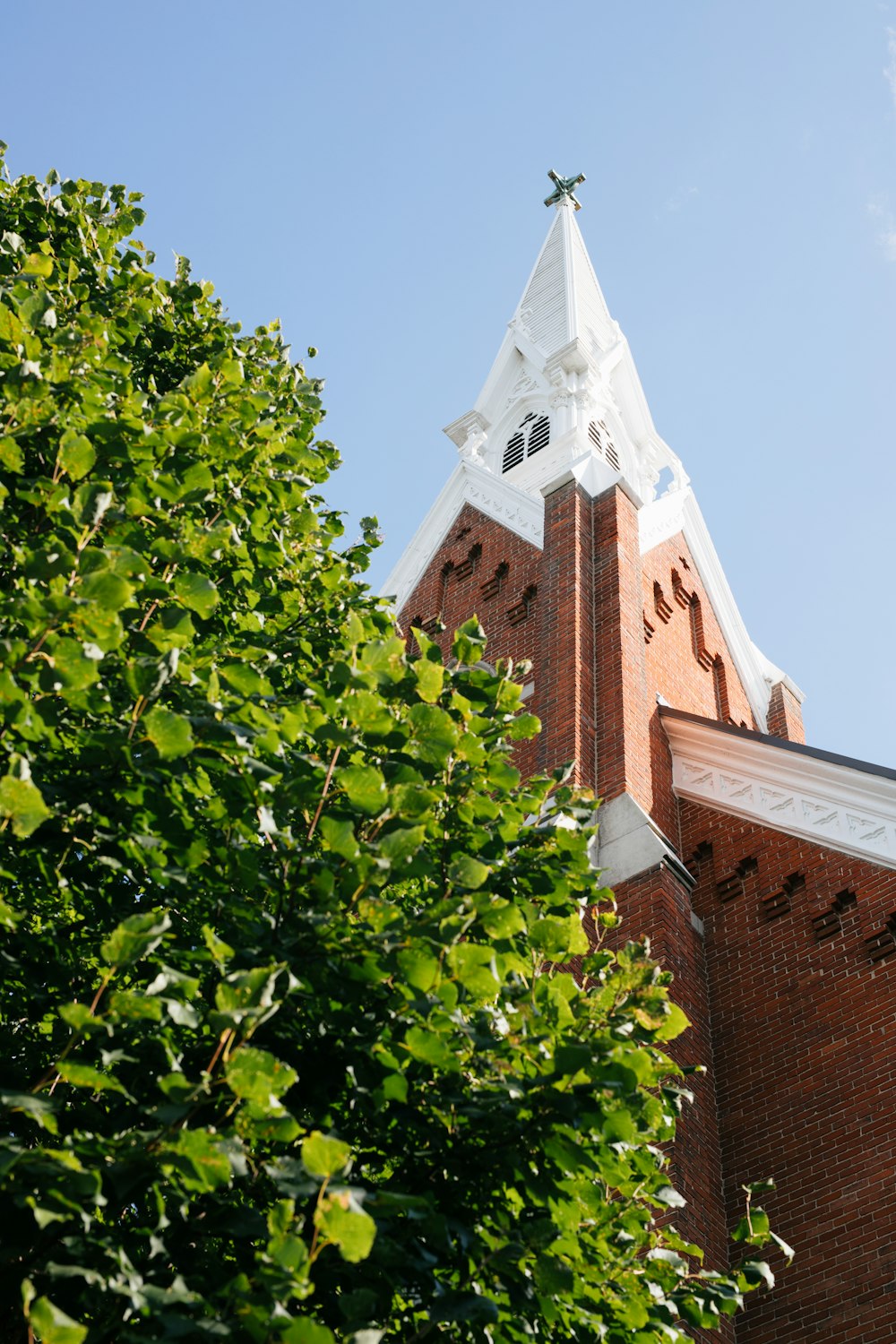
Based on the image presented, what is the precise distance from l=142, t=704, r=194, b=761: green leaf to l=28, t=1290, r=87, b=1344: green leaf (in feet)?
6.26

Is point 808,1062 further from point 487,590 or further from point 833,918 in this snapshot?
point 487,590

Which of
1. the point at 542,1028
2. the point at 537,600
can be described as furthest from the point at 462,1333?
the point at 537,600

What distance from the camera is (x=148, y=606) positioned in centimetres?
630

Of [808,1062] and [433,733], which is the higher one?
[808,1062]

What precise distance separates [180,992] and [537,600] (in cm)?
1370

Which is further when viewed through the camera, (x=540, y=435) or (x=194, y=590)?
(x=540, y=435)

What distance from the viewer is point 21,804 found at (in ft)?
14.6

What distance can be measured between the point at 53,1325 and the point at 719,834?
11146 mm

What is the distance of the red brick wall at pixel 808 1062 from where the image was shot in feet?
33.1

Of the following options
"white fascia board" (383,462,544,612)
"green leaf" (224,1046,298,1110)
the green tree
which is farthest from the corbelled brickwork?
"green leaf" (224,1046,298,1110)

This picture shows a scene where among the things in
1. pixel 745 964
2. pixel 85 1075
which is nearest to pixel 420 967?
pixel 85 1075

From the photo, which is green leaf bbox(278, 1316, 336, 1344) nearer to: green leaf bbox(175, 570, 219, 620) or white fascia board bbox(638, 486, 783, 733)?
green leaf bbox(175, 570, 219, 620)

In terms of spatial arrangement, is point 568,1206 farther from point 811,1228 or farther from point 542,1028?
point 811,1228

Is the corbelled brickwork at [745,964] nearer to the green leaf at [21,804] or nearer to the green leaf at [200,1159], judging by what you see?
the green leaf at [200,1159]
